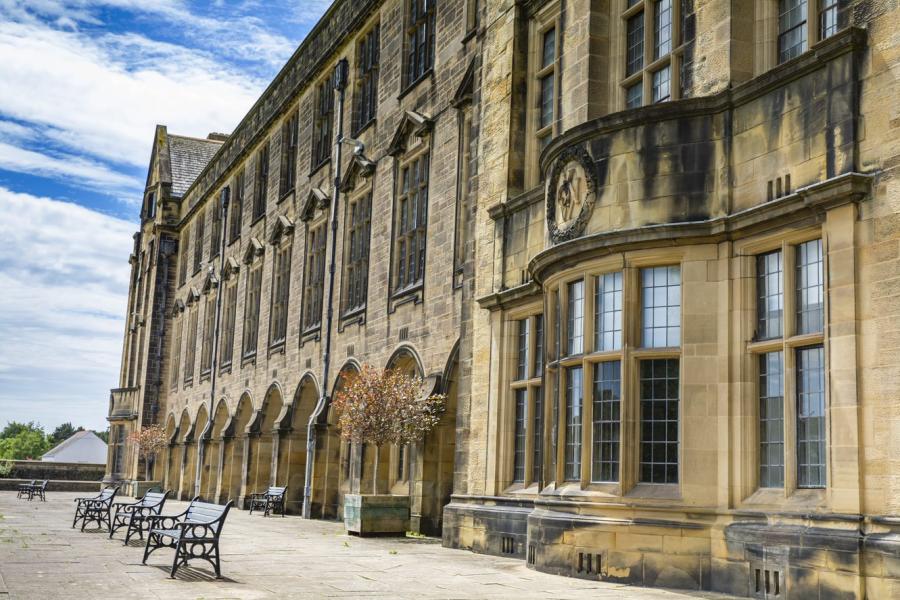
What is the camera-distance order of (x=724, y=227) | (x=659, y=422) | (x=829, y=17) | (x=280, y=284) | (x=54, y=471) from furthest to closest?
1. (x=54, y=471)
2. (x=280, y=284)
3. (x=659, y=422)
4. (x=724, y=227)
5. (x=829, y=17)

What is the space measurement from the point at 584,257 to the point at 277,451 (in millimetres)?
17426

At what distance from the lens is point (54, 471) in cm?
5300

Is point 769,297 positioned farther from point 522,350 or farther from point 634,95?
point 522,350

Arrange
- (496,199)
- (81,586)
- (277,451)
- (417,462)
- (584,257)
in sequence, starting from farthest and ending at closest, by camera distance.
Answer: (277,451)
(417,462)
(496,199)
(584,257)
(81,586)

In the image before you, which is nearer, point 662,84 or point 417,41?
point 662,84

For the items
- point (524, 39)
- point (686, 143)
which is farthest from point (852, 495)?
point (524, 39)

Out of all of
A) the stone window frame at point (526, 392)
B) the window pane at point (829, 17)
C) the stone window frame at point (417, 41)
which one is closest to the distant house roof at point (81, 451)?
the stone window frame at point (417, 41)

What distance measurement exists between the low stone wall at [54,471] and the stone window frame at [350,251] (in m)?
32.3

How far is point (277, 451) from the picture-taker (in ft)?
91.2

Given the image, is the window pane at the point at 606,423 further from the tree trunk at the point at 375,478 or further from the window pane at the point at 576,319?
the tree trunk at the point at 375,478

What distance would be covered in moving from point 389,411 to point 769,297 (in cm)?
906

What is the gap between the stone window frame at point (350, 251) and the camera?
24.0 metres

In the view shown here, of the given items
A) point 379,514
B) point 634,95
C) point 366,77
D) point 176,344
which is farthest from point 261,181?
point 634,95

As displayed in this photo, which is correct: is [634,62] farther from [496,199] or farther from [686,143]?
[496,199]
